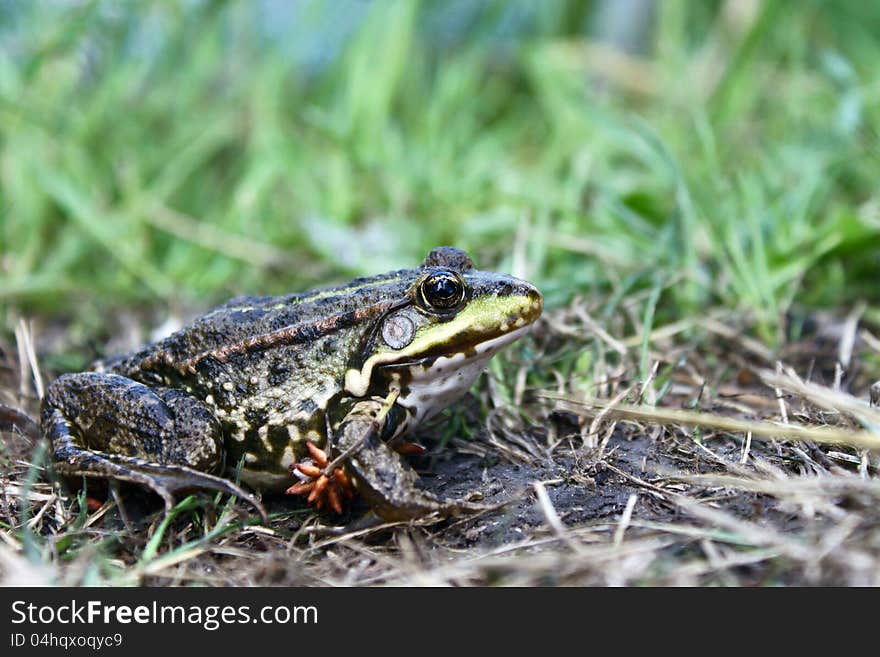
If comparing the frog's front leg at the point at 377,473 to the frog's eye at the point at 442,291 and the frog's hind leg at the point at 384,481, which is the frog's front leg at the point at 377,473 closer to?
the frog's hind leg at the point at 384,481

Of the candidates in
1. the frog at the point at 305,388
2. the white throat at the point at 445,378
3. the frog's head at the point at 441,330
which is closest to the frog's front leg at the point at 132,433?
the frog at the point at 305,388

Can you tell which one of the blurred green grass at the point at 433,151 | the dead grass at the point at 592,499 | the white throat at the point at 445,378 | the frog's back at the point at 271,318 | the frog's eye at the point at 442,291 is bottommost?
the dead grass at the point at 592,499

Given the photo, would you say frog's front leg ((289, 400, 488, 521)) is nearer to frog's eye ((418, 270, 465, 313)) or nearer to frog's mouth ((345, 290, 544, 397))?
frog's mouth ((345, 290, 544, 397))

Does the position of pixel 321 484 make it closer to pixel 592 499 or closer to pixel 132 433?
pixel 132 433

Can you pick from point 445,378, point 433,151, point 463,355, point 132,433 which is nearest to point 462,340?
point 463,355
